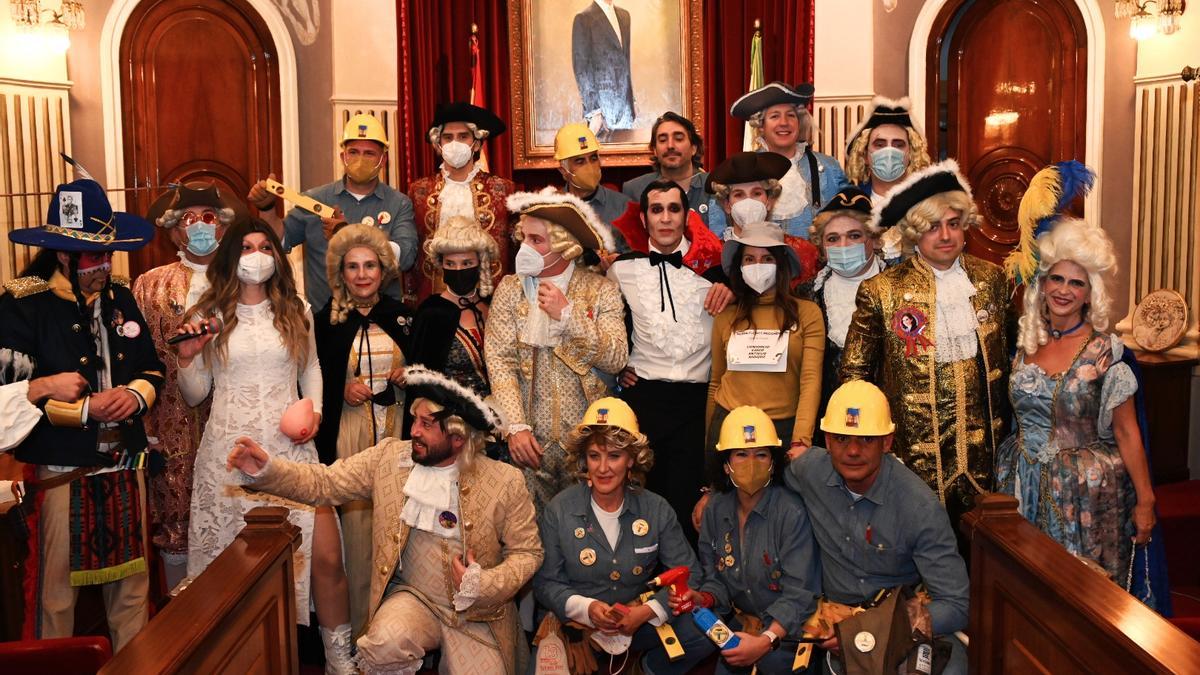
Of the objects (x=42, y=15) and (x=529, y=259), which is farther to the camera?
(x=42, y=15)

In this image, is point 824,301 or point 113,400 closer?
point 113,400

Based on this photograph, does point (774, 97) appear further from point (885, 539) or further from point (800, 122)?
point (885, 539)

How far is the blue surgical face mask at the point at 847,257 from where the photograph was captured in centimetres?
443

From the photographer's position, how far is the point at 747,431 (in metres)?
3.97

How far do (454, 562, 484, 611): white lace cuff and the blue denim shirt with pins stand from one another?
380mm

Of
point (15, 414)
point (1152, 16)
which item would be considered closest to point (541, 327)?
point (15, 414)

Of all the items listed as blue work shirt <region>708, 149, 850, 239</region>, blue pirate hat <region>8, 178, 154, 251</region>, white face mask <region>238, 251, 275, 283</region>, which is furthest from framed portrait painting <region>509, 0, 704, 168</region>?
blue pirate hat <region>8, 178, 154, 251</region>

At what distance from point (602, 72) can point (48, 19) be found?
3.62m

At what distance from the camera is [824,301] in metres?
4.55

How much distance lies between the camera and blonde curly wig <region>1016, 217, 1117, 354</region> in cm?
399

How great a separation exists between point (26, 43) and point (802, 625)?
5.92 meters

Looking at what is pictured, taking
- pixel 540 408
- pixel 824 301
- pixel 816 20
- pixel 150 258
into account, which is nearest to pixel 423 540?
pixel 540 408

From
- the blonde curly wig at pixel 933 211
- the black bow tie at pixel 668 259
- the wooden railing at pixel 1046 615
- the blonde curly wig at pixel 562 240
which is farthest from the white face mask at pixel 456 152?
the wooden railing at pixel 1046 615

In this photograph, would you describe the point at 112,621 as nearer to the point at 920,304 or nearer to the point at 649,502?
the point at 649,502
